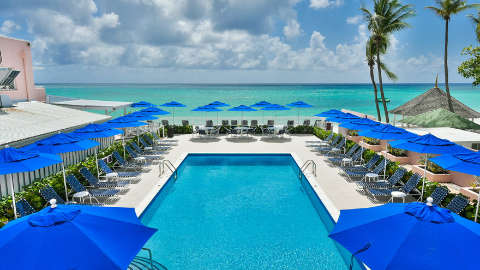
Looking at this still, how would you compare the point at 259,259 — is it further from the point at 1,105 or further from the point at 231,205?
the point at 1,105

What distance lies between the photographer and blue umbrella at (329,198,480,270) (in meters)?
3.47

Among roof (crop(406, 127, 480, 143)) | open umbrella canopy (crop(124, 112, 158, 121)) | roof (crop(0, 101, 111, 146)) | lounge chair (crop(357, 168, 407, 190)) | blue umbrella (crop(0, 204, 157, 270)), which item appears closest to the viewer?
blue umbrella (crop(0, 204, 157, 270))

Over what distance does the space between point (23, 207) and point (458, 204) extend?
378 inches

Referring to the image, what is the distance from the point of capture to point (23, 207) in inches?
269

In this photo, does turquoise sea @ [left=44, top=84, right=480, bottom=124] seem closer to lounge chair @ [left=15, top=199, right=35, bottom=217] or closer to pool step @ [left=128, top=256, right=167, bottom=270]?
lounge chair @ [left=15, top=199, right=35, bottom=217]

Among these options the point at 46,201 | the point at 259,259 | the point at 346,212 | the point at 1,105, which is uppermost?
the point at 1,105

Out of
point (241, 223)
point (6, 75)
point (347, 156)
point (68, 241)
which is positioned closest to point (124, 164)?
point (241, 223)

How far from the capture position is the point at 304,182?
1131 cm

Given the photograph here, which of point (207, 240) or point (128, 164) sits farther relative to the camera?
point (128, 164)

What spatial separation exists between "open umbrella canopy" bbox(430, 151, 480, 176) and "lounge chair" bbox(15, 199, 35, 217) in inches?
346

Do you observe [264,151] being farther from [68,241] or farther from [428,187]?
[68,241]

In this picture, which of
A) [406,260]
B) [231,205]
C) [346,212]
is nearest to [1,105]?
[231,205]

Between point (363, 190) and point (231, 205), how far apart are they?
4.09 m

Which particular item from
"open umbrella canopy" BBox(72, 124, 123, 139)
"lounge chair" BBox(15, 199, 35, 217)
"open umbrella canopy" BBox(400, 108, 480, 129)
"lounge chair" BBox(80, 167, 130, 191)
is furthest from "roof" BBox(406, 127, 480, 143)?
"lounge chair" BBox(15, 199, 35, 217)
